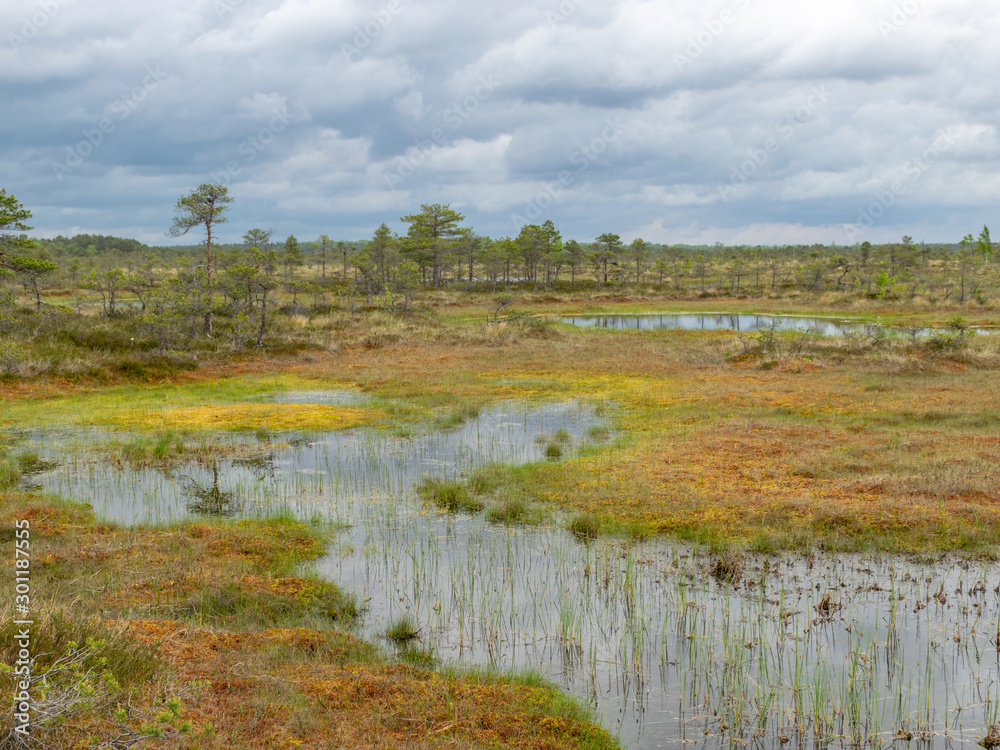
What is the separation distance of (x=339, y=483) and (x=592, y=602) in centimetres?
659

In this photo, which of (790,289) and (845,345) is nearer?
(845,345)

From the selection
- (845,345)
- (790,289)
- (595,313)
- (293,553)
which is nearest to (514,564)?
(293,553)

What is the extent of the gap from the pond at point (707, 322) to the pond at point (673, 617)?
1464 inches

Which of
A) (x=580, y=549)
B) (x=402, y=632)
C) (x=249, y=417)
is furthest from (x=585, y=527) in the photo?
(x=249, y=417)

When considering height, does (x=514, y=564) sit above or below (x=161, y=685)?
below

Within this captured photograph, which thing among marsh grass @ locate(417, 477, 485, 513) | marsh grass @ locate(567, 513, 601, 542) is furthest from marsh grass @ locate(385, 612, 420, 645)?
marsh grass @ locate(417, 477, 485, 513)

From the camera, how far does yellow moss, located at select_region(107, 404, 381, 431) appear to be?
17.8 metres

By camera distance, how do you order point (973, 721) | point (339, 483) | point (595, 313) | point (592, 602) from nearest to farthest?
point (973, 721) < point (592, 602) < point (339, 483) < point (595, 313)

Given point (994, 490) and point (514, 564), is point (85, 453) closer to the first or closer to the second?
point (514, 564)

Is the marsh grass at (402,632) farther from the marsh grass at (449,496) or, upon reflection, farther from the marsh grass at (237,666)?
the marsh grass at (449,496)

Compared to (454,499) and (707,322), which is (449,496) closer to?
(454,499)

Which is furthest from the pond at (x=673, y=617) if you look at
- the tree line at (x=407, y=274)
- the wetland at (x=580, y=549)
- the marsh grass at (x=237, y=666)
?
the tree line at (x=407, y=274)

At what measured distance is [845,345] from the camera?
29.7m

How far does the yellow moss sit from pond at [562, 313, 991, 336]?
97.9ft
